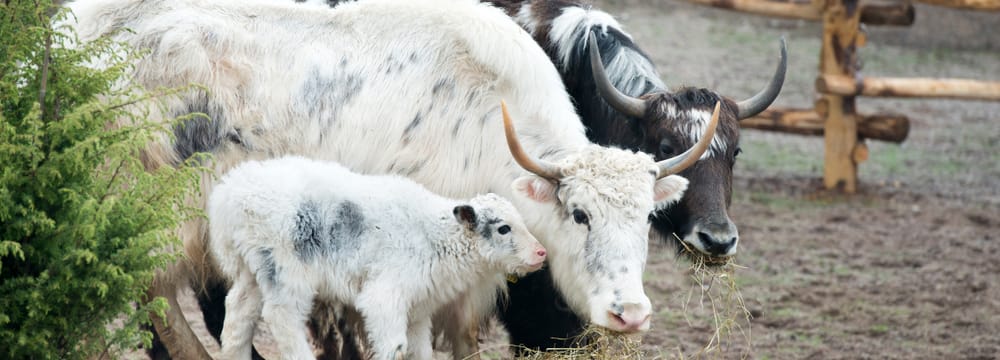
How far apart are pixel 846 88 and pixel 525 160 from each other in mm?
6674

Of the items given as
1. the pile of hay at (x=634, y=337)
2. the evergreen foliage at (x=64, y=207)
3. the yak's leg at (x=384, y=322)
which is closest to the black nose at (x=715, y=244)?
the pile of hay at (x=634, y=337)

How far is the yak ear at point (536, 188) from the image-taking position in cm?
448

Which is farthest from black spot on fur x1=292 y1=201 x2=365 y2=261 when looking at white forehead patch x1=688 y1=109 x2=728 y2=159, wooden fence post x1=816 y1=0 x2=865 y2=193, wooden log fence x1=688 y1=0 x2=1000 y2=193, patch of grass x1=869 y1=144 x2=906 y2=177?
patch of grass x1=869 y1=144 x2=906 y2=177

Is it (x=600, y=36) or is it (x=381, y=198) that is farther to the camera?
(x=600, y=36)

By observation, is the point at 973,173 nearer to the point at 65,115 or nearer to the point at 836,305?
the point at 836,305

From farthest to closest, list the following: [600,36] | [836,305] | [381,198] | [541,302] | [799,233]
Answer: [799,233] < [836,305] < [600,36] < [541,302] < [381,198]

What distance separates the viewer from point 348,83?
5.04m

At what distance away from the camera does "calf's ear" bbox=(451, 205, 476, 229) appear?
4360mm

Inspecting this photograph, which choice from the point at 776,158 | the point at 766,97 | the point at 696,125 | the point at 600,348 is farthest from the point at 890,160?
the point at 600,348

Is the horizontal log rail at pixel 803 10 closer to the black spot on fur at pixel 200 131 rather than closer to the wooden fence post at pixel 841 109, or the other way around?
the wooden fence post at pixel 841 109

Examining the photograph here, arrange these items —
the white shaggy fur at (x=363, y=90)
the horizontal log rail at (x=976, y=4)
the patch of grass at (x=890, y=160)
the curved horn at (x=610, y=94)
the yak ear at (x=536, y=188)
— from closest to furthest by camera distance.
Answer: the yak ear at (x=536, y=188) < the white shaggy fur at (x=363, y=90) < the curved horn at (x=610, y=94) < the horizontal log rail at (x=976, y=4) < the patch of grass at (x=890, y=160)

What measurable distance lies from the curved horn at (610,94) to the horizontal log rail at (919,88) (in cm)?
559

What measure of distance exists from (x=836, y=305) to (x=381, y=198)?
4.02 m

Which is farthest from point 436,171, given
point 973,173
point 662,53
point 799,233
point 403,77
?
point 662,53
